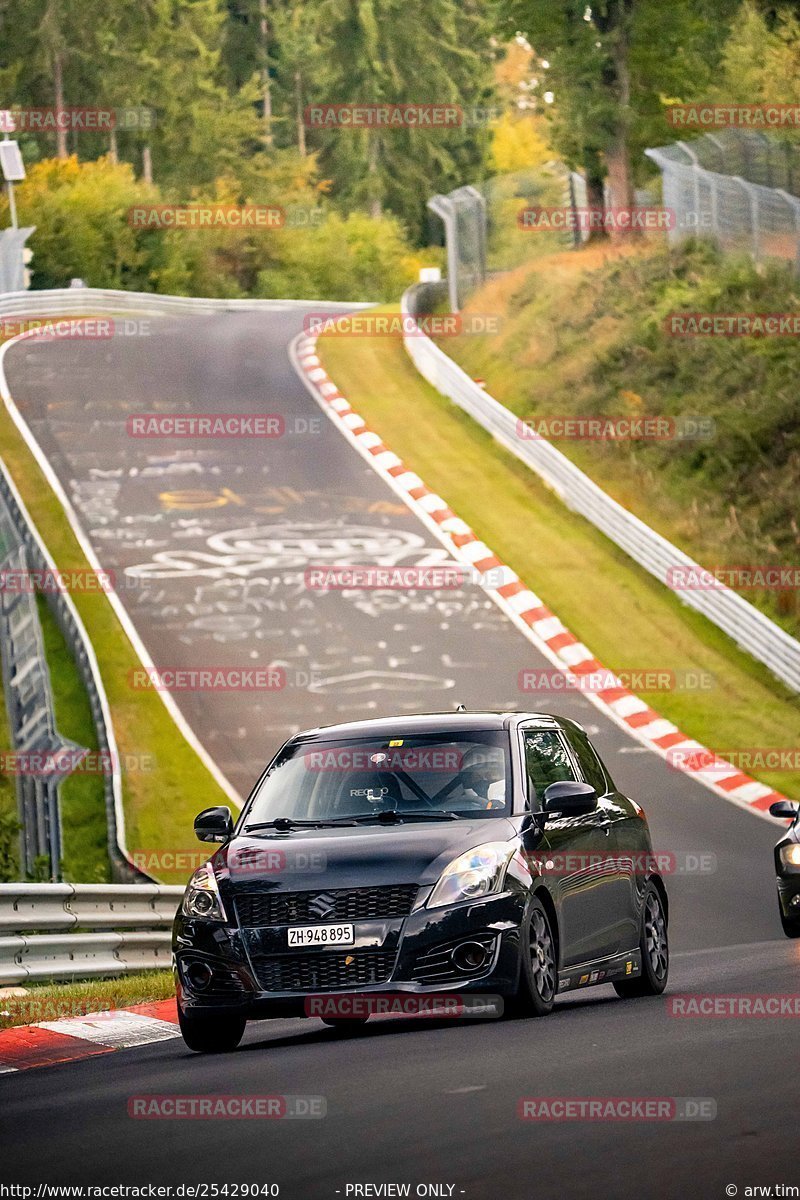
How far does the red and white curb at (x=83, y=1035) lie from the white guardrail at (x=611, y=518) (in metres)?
16.7

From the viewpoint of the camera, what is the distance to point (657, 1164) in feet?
21.8

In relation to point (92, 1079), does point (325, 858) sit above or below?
above

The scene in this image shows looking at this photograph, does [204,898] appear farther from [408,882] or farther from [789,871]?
[789,871]

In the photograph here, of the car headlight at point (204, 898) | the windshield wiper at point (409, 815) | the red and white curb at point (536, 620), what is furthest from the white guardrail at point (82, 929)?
the red and white curb at point (536, 620)

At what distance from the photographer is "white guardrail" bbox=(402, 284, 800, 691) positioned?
28312 mm

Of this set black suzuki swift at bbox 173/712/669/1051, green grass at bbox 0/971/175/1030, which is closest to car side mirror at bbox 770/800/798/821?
black suzuki swift at bbox 173/712/669/1051

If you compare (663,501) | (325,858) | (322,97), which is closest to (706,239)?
(663,501)

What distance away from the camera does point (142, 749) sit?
24.9 meters

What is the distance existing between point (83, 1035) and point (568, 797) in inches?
124

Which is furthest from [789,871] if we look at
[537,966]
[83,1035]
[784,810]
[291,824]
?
[83,1035]

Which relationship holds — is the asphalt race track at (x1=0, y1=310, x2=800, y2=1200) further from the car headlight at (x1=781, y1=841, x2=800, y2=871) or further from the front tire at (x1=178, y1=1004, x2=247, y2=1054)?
the car headlight at (x1=781, y1=841, x2=800, y2=871)

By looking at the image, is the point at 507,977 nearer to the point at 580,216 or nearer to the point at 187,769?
the point at 187,769

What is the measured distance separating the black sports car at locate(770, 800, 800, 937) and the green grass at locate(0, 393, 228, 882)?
25.3 ft

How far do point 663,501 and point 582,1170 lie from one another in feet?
93.0
